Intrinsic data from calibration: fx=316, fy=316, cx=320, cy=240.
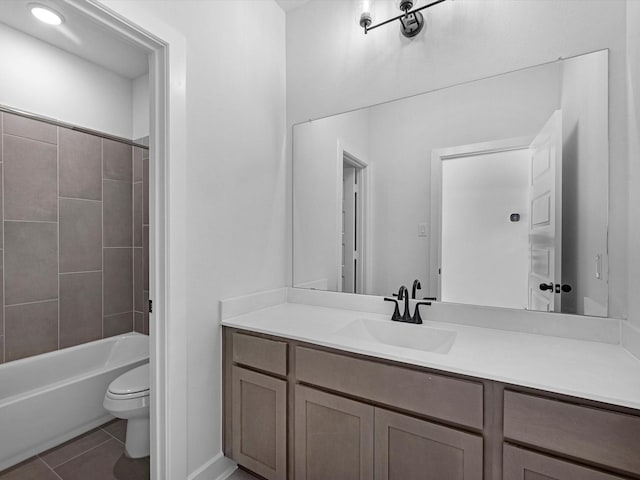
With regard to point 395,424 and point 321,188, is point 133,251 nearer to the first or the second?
point 321,188

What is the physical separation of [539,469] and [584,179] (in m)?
1.11

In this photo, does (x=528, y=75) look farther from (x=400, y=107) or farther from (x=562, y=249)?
(x=562, y=249)

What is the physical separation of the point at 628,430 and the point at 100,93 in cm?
343

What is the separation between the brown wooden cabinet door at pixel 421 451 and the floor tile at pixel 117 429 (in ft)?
5.66

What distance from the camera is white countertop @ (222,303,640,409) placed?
91 centimetres

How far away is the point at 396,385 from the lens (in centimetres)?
115

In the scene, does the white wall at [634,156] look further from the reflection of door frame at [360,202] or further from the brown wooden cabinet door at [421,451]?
the reflection of door frame at [360,202]

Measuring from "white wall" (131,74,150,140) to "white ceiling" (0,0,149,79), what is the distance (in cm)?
9

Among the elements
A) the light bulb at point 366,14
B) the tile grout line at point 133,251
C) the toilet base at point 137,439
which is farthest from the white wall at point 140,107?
the toilet base at point 137,439

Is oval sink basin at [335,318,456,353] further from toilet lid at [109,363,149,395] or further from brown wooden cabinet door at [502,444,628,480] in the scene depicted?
toilet lid at [109,363,149,395]

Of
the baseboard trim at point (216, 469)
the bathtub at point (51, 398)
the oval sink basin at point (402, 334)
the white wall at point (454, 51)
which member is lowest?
the baseboard trim at point (216, 469)

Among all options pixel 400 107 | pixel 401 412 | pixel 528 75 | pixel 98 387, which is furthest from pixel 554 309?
pixel 98 387

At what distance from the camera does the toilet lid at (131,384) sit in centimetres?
175

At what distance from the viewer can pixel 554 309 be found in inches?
53.6
